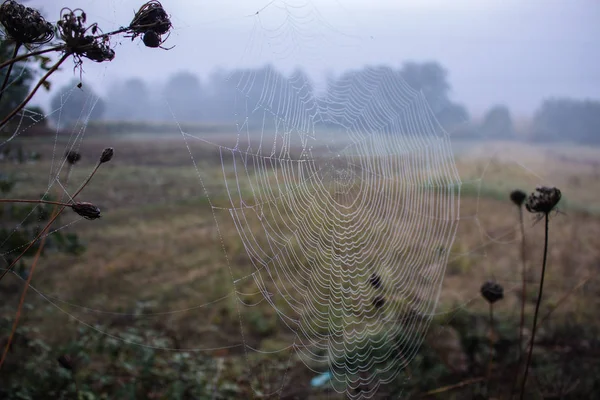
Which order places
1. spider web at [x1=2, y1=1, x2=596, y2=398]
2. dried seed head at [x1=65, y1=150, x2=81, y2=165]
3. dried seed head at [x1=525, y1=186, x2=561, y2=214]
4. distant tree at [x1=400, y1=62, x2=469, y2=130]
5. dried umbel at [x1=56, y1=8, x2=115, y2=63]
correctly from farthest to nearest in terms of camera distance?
distant tree at [x1=400, y1=62, x2=469, y2=130] → spider web at [x1=2, y1=1, x2=596, y2=398] → dried seed head at [x1=525, y1=186, x2=561, y2=214] → dried seed head at [x1=65, y1=150, x2=81, y2=165] → dried umbel at [x1=56, y1=8, x2=115, y2=63]

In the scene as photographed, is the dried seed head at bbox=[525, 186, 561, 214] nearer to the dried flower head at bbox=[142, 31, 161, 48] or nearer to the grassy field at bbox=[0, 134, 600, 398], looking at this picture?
the grassy field at bbox=[0, 134, 600, 398]

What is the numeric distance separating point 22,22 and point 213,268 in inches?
144

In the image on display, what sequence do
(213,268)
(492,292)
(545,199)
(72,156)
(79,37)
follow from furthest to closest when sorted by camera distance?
(213,268)
(492,292)
(545,199)
(72,156)
(79,37)

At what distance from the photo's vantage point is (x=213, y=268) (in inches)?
171

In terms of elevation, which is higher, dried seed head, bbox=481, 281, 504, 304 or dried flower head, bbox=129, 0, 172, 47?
dried flower head, bbox=129, 0, 172, 47

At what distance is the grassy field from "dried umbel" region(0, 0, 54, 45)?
159 centimetres

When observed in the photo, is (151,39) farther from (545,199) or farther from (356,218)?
(356,218)

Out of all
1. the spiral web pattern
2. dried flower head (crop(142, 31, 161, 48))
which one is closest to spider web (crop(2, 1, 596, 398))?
the spiral web pattern

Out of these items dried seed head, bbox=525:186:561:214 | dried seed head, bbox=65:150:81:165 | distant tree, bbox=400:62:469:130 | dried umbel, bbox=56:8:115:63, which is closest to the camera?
dried umbel, bbox=56:8:115:63

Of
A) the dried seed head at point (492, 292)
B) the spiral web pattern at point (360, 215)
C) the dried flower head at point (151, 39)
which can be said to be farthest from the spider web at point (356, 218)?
the dried flower head at point (151, 39)

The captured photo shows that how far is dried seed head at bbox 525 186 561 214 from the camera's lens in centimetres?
150

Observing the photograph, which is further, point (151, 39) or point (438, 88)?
point (438, 88)

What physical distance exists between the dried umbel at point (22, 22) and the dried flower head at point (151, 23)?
159 mm

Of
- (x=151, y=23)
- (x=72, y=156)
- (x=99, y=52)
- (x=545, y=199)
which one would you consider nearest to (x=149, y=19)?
(x=151, y=23)
